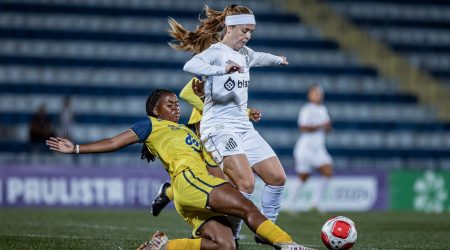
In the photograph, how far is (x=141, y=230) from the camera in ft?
33.8

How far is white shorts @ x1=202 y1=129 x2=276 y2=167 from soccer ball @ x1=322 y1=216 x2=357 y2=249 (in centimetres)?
98

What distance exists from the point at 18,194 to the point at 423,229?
8.05m

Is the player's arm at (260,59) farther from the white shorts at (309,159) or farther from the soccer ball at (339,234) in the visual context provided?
the white shorts at (309,159)

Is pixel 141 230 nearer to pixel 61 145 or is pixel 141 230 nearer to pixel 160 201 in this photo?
pixel 160 201

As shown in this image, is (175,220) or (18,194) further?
(18,194)

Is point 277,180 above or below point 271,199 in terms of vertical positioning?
above

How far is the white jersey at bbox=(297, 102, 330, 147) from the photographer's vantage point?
1559 cm

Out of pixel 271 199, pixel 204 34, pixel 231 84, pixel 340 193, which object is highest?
pixel 204 34

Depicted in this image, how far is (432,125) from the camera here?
22234mm

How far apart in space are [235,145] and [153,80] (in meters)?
14.3

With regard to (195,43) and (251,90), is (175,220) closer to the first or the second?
(195,43)

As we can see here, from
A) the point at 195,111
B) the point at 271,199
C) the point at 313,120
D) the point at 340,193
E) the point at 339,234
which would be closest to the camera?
the point at 339,234

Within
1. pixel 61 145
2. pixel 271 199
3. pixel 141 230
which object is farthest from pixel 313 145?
pixel 61 145

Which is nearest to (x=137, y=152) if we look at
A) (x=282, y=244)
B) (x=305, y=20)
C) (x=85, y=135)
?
(x=85, y=135)
